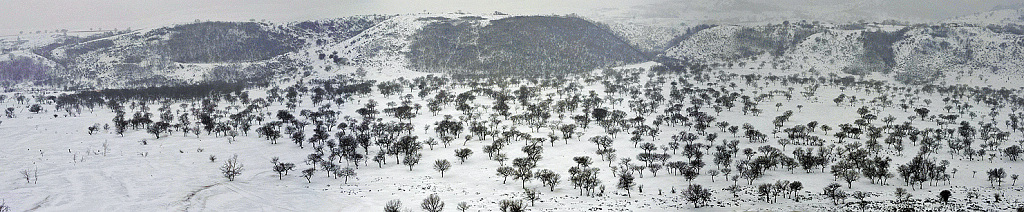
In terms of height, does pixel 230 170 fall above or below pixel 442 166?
below

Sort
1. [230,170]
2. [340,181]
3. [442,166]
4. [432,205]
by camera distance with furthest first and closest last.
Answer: [230,170] < [442,166] < [340,181] < [432,205]

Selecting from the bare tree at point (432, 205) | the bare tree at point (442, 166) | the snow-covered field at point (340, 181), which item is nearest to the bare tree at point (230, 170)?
the snow-covered field at point (340, 181)

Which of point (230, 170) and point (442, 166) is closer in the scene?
point (442, 166)

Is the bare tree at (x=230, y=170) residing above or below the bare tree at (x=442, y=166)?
below

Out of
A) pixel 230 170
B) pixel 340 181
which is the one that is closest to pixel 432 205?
pixel 340 181

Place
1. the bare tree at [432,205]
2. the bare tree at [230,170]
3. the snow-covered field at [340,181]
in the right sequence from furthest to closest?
the bare tree at [230,170] < the snow-covered field at [340,181] < the bare tree at [432,205]

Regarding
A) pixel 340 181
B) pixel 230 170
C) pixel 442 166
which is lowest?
pixel 340 181

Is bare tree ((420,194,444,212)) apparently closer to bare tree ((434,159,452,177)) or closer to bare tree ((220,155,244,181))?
bare tree ((434,159,452,177))

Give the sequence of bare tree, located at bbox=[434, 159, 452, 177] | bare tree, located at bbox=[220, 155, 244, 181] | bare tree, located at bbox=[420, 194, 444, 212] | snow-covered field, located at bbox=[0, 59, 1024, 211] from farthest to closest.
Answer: bare tree, located at bbox=[434, 159, 452, 177] → bare tree, located at bbox=[220, 155, 244, 181] → snow-covered field, located at bbox=[0, 59, 1024, 211] → bare tree, located at bbox=[420, 194, 444, 212]

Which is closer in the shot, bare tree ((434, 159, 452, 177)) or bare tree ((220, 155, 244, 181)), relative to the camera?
bare tree ((220, 155, 244, 181))

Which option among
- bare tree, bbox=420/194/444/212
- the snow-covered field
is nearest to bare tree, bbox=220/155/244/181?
the snow-covered field

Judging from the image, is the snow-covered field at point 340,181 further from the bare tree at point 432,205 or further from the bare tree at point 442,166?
the bare tree at point 432,205

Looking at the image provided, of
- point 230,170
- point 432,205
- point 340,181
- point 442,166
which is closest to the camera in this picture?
point 432,205

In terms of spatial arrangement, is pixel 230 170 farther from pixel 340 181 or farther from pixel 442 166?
pixel 442 166
